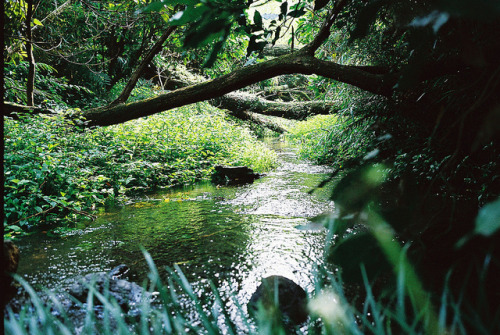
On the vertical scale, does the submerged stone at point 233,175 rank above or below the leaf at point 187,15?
above

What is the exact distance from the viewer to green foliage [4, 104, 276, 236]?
123 inches

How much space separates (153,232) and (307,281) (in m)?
1.70

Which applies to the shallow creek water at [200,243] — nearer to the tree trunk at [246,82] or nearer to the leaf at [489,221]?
the leaf at [489,221]

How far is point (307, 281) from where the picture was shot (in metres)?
2.03

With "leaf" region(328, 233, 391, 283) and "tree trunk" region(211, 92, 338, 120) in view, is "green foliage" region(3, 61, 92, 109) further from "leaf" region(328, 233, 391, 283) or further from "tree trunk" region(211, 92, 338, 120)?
"leaf" region(328, 233, 391, 283)

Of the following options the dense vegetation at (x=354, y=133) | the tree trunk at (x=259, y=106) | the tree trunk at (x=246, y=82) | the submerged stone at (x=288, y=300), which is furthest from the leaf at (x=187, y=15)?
the tree trunk at (x=259, y=106)

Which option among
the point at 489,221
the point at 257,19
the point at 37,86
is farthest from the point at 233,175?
the point at 489,221

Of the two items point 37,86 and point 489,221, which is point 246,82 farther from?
point 37,86

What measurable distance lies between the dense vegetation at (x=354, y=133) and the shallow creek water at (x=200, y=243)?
1.26 feet

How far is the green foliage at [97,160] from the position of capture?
313 cm

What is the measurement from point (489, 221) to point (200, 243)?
2.64m

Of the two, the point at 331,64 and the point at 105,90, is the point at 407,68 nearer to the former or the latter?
the point at 331,64

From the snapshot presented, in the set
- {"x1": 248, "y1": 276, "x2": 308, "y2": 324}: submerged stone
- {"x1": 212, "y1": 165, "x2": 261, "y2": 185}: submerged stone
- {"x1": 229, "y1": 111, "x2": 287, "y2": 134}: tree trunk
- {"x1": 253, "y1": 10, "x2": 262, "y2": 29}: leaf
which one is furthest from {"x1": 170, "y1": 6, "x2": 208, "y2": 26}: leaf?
{"x1": 229, "y1": 111, "x2": 287, "y2": 134}: tree trunk

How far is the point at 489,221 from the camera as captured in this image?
0.29 m
